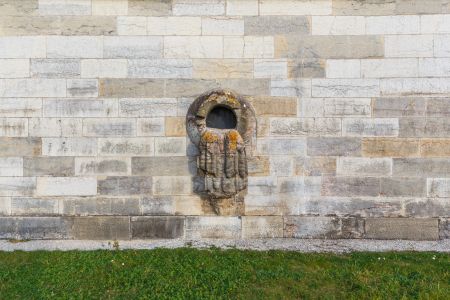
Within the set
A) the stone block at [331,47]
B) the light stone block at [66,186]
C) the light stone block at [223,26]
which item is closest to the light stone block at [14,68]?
the light stone block at [66,186]

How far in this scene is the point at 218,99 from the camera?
5.45m

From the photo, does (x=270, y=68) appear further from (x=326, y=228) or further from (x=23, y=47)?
(x=23, y=47)

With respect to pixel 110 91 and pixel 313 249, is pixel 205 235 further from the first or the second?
pixel 110 91

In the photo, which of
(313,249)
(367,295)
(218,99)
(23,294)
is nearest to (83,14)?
(218,99)

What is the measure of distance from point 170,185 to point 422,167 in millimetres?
3535

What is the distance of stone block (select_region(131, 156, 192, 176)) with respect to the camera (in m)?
5.61

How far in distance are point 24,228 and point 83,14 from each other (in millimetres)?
3115

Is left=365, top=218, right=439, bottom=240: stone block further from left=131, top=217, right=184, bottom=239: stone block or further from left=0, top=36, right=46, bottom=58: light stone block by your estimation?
left=0, top=36, right=46, bottom=58: light stone block

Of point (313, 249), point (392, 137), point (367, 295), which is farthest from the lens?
point (392, 137)

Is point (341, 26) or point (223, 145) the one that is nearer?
point (223, 145)

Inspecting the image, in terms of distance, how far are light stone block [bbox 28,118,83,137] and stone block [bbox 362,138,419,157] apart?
4034 millimetres

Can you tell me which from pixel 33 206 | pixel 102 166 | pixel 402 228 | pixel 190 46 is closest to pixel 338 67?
pixel 190 46

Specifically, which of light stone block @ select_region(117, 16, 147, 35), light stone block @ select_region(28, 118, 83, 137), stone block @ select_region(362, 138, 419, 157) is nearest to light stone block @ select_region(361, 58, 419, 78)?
stone block @ select_region(362, 138, 419, 157)

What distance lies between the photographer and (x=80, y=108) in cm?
560
